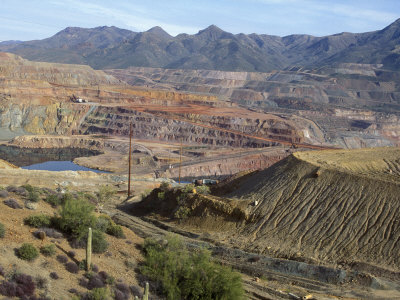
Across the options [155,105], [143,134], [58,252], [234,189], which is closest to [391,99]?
[155,105]

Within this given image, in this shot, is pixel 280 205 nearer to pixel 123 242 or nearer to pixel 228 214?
pixel 228 214

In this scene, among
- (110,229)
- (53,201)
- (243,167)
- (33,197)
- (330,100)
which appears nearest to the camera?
(110,229)

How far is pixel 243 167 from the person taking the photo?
7100 centimetres

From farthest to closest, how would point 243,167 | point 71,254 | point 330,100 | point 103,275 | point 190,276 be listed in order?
point 330,100 < point 243,167 < point 190,276 < point 71,254 < point 103,275

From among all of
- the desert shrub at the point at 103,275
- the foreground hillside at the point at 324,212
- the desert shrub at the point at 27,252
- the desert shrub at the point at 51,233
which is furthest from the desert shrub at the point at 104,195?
the desert shrub at the point at 27,252

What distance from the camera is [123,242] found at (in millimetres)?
19516

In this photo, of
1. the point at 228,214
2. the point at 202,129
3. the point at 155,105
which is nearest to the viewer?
the point at 228,214

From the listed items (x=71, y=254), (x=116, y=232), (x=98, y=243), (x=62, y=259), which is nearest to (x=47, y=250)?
(x=62, y=259)

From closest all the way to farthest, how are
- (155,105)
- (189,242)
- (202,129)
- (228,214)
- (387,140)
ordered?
(189,242), (228,214), (202,129), (387,140), (155,105)

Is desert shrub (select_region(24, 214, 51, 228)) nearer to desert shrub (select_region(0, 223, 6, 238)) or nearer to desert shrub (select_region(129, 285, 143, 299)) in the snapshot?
desert shrub (select_region(0, 223, 6, 238))

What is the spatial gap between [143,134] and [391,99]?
10407 centimetres

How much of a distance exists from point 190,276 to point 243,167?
54945 mm

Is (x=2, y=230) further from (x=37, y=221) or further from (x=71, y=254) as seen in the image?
(x=71, y=254)

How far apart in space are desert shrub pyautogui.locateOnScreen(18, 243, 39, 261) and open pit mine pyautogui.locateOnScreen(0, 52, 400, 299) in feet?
1.19
